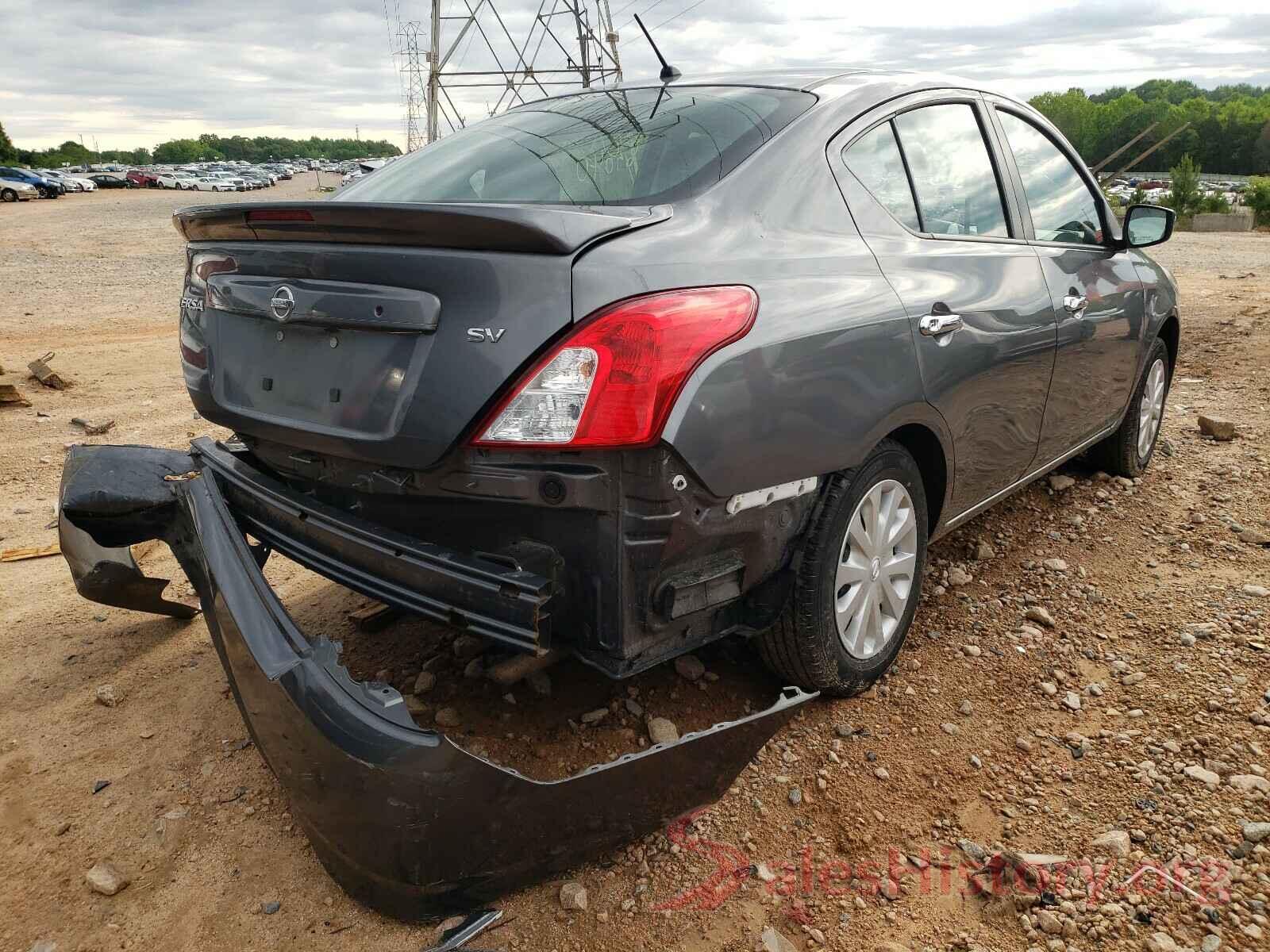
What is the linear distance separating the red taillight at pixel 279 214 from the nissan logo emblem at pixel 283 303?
16 centimetres

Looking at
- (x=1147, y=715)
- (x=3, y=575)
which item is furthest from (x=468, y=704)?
(x=3, y=575)

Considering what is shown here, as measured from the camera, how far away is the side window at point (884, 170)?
2.62 metres

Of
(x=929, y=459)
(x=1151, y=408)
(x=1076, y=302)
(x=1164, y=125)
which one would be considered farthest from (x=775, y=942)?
(x=1164, y=125)

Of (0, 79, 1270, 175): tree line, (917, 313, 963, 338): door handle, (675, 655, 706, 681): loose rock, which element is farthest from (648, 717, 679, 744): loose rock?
(0, 79, 1270, 175): tree line

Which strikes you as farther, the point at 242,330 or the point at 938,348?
→ the point at 938,348

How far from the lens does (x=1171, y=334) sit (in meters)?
4.73

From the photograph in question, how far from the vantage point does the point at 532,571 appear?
194cm

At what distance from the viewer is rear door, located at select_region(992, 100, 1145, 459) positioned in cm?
343

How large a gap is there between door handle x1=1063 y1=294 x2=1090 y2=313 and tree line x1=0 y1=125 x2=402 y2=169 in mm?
90719

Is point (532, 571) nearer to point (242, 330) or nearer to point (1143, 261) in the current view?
point (242, 330)

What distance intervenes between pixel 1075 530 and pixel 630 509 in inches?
113

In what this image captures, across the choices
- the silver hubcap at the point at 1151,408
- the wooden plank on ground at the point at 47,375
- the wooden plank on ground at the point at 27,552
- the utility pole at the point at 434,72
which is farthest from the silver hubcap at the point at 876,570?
the utility pole at the point at 434,72

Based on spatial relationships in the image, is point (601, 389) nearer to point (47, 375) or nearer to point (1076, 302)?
Result: point (1076, 302)

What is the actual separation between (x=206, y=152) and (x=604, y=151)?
171634 mm
